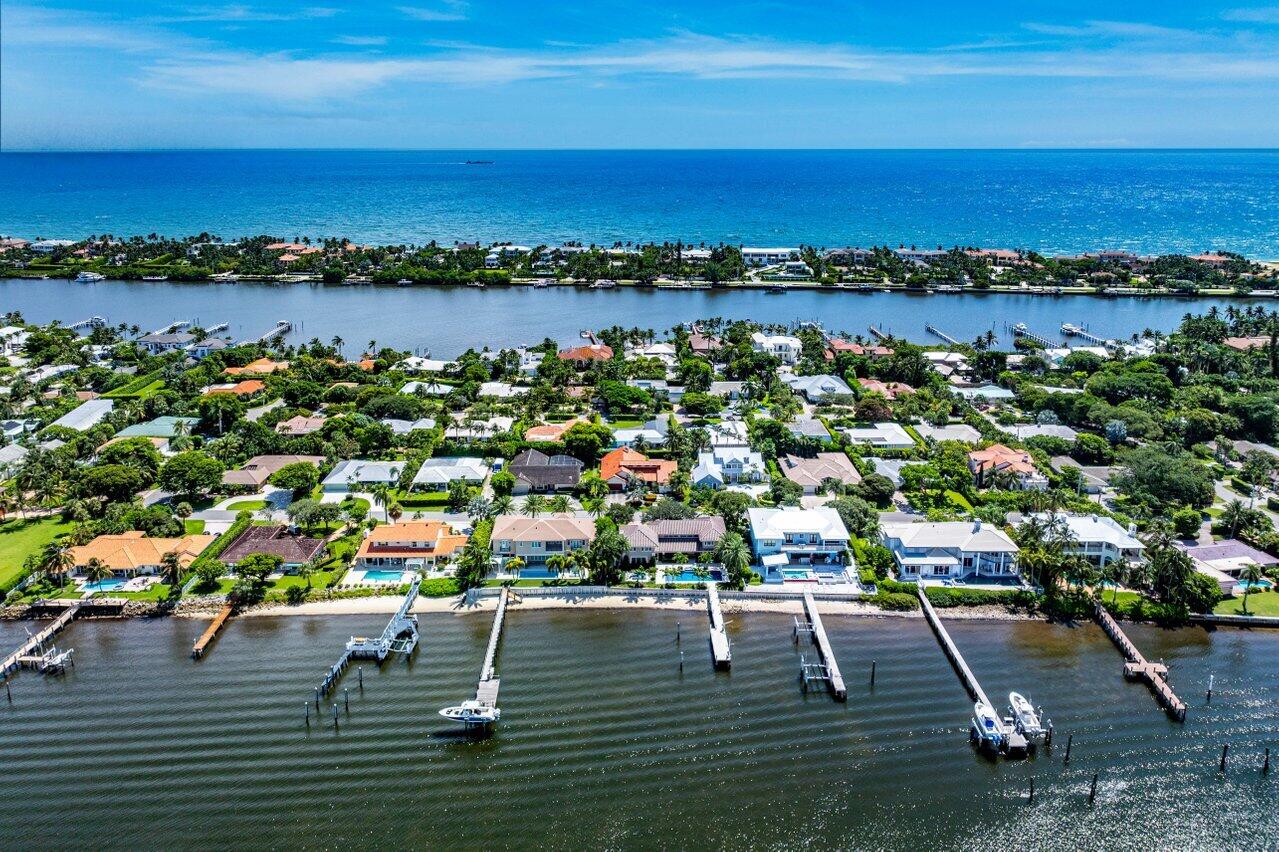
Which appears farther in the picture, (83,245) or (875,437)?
(83,245)

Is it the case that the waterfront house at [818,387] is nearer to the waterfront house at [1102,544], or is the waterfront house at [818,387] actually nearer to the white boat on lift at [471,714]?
the waterfront house at [1102,544]

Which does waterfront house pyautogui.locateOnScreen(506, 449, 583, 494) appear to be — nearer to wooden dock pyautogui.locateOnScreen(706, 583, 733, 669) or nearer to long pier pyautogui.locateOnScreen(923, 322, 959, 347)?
wooden dock pyautogui.locateOnScreen(706, 583, 733, 669)

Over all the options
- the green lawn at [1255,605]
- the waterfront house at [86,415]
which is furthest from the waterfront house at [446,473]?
the green lawn at [1255,605]

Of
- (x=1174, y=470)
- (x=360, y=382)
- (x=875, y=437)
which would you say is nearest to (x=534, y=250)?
(x=360, y=382)

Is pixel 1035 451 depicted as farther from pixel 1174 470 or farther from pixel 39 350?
pixel 39 350

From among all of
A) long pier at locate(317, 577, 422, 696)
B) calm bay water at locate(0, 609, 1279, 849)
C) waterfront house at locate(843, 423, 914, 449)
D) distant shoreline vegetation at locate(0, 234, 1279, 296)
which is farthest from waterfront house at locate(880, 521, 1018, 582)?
distant shoreline vegetation at locate(0, 234, 1279, 296)

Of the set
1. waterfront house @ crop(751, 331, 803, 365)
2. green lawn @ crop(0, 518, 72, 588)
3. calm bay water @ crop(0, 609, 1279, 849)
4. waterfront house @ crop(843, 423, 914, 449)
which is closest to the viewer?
calm bay water @ crop(0, 609, 1279, 849)

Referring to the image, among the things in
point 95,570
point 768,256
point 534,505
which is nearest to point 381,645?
point 534,505
